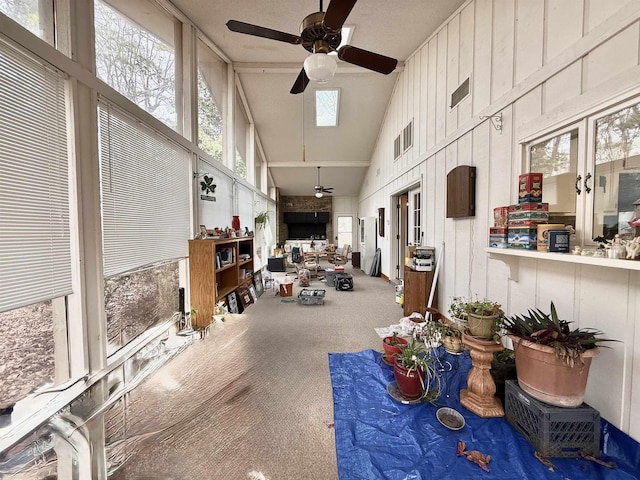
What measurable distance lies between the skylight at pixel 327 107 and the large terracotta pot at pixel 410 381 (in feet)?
19.1

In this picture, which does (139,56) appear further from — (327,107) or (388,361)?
(327,107)

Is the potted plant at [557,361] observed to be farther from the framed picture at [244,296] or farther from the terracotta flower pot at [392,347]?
the framed picture at [244,296]

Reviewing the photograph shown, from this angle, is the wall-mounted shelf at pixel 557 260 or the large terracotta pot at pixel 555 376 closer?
the wall-mounted shelf at pixel 557 260

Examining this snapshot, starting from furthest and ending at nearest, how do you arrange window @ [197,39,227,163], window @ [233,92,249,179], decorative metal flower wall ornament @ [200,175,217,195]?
window @ [233,92,249,179] < window @ [197,39,227,163] < decorative metal flower wall ornament @ [200,175,217,195]

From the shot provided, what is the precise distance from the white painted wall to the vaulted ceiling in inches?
21.9

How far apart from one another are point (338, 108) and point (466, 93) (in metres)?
4.05

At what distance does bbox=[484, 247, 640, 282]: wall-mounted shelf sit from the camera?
124cm

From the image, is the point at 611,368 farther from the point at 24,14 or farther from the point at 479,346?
the point at 24,14

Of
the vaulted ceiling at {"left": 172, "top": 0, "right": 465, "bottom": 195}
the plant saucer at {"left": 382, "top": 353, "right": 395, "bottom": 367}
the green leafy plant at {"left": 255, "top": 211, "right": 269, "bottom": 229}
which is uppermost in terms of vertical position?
the vaulted ceiling at {"left": 172, "top": 0, "right": 465, "bottom": 195}

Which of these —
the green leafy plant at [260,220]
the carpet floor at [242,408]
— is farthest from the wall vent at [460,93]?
the green leafy plant at [260,220]

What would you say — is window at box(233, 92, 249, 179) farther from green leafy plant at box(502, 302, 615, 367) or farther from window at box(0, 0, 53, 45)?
green leafy plant at box(502, 302, 615, 367)

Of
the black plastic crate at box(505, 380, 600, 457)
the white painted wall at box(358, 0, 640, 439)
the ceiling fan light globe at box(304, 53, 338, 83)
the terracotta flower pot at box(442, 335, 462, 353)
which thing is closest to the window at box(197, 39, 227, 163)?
the ceiling fan light globe at box(304, 53, 338, 83)

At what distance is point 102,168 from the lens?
Answer: 76.7 inches

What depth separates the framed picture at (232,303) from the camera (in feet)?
13.1
